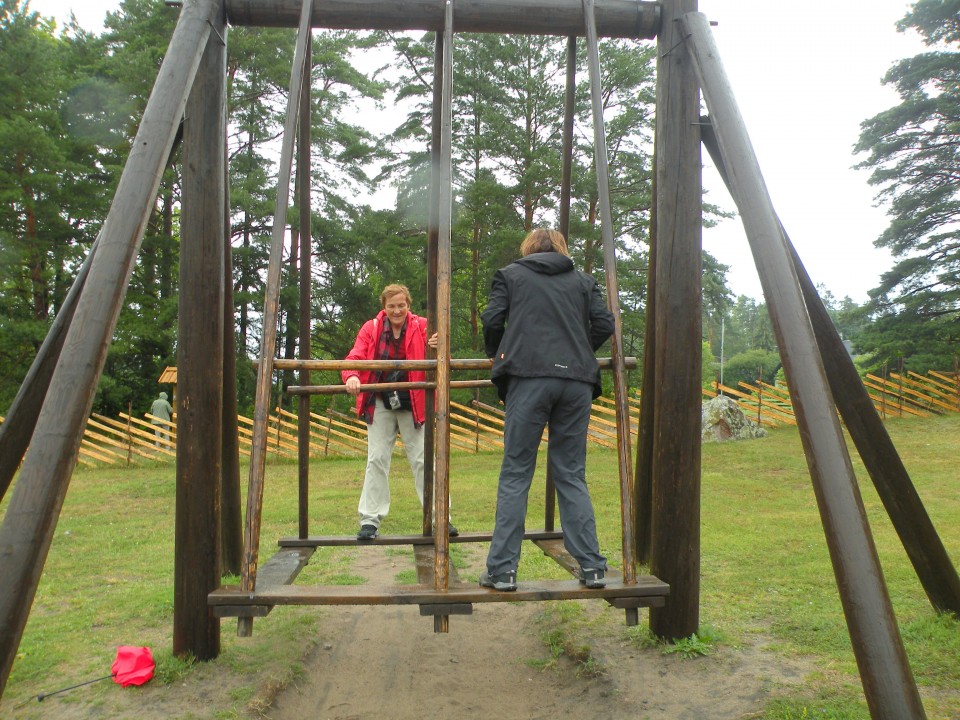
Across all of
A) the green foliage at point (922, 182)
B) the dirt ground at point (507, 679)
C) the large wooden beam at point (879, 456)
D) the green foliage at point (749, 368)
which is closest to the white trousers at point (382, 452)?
the dirt ground at point (507, 679)

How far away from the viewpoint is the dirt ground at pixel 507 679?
3631 millimetres

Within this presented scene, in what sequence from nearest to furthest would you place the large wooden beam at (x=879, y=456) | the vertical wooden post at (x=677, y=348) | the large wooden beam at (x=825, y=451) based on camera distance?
the large wooden beam at (x=825, y=451), the large wooden beam at (x=879, y=456), the vertical wooden post at (x=677, y=348)

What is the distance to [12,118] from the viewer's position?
20.3 m

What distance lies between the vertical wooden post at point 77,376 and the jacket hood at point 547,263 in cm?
157

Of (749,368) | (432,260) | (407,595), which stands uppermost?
(749,368)

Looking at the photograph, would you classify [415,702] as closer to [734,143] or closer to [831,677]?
[831,677]

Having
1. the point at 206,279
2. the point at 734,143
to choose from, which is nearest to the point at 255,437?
the point at 206,279

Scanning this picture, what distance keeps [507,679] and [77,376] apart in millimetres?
2589

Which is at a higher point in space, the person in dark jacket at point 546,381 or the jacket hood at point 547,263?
the jacket hood at point 547,263

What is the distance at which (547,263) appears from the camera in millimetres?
3482

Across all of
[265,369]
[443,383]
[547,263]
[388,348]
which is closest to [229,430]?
[388,348]

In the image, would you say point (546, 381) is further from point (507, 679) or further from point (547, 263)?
point (507, 679)

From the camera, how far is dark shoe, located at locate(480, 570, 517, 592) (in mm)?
3219

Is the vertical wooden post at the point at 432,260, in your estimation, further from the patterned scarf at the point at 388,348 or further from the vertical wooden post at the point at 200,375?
the vertical wooden post at the point at 200,375
